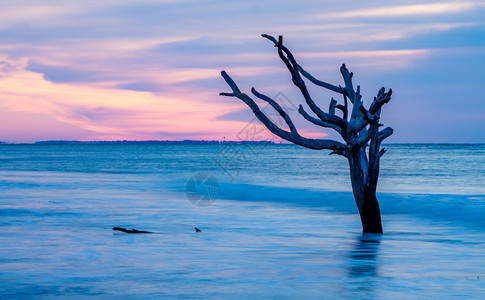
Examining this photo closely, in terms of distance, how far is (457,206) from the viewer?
826 inches

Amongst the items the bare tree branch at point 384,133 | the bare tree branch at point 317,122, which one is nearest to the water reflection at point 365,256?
the bare tree branch at point 384,133

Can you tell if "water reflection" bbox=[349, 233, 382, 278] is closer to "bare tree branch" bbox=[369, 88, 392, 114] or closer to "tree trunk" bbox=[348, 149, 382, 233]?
"tree trunk" bbox=[348, 149, 382, 233]

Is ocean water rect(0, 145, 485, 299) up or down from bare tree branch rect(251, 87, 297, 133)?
down

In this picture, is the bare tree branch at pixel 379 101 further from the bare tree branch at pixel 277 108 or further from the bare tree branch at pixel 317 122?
the bare tree branch at pixel 277 108

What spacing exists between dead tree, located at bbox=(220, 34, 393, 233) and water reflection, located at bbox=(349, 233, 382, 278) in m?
0.64

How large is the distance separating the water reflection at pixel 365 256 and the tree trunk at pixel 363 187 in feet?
1.43

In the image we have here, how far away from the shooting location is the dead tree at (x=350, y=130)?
11.5 metres

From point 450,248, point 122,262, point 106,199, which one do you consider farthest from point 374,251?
point 106,199

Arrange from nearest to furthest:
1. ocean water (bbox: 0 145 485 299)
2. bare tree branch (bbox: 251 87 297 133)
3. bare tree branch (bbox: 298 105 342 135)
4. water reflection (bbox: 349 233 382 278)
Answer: ocean water (bbox: 0 145 485 299) < water reflection (bbox: 349 233 382 278) < bare tree branch (bbox: 251 87 297 133) < bare tree branch (bbox: 298 105 342 135)

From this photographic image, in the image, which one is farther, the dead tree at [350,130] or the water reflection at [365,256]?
the dead tree at [350,130]

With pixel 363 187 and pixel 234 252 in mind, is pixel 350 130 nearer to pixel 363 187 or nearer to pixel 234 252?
pixel 363 187

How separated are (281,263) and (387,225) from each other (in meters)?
7.68

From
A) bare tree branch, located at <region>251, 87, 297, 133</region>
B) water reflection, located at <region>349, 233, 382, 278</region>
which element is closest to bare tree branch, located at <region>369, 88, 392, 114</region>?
bare tree branch, located at <region>251, 87, 297, 133</region>

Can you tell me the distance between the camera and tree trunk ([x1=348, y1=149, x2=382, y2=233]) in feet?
38.5
